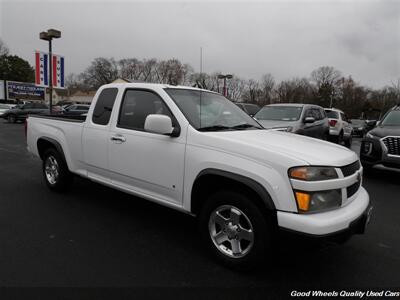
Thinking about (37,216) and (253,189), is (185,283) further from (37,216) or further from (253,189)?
(37,216)

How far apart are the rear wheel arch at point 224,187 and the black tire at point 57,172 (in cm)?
284

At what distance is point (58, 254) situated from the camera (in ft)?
10.9

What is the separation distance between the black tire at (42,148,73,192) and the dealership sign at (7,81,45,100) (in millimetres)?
53409

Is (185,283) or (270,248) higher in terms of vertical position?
(270,248)

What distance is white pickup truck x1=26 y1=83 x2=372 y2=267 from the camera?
268 centimetres

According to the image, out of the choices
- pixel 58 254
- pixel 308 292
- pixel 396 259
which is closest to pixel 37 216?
pixel 58 254

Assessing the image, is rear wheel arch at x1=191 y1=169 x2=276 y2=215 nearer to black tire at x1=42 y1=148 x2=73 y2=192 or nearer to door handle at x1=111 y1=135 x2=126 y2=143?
door handle at x1=111 y1=135 x2=126 y2=143

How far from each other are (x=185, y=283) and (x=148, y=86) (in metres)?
2.37

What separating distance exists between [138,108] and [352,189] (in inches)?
105

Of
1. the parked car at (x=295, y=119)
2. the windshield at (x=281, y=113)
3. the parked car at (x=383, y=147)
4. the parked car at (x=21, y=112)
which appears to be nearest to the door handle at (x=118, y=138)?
the parked car at (x=295, y=119)

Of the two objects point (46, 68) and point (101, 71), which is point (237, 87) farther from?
point (46, 68)

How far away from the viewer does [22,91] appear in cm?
5169

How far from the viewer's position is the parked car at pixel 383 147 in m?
6.55

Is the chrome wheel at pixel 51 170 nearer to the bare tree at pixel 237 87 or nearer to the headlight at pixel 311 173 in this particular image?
the headlight at pixel 311 173
